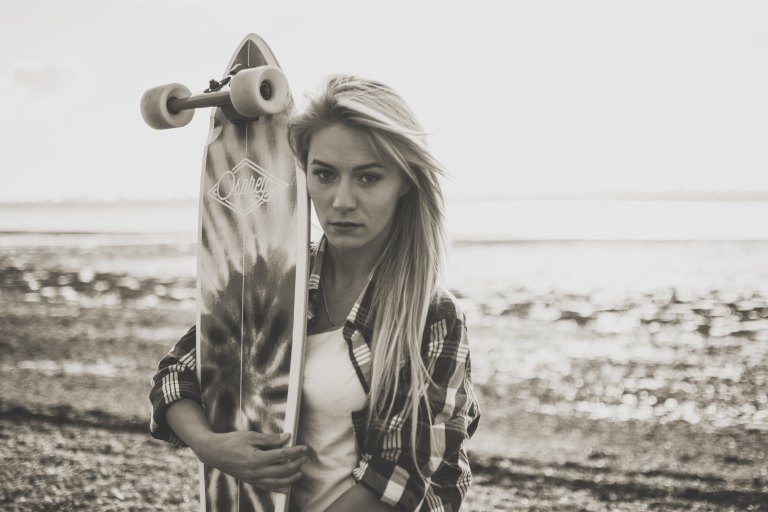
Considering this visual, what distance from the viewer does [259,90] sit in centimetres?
187

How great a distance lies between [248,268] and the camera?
2.21 metres

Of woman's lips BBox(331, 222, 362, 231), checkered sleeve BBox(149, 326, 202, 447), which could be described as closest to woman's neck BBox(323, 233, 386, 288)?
woman's lips BBox(331, 222, 362, 231)

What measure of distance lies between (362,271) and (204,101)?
74cm

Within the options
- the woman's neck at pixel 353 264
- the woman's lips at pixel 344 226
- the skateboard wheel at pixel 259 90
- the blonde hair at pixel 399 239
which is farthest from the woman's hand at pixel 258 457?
the skateboard wheel at pixel 259 90

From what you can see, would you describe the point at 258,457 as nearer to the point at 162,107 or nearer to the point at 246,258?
the point at 246,258

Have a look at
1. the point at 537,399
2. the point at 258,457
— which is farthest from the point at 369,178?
the point at 537,399

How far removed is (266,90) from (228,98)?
212 millimetres

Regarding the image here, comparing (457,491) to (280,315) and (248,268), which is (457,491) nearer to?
(280,315)

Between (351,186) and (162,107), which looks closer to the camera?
(351,186)

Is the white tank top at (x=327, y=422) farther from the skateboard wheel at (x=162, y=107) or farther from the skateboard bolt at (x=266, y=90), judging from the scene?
the skateboard wheel at (x=162, y=107)

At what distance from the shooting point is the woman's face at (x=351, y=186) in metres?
1.74

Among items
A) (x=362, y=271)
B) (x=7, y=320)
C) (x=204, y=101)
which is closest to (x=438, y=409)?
(x=362, y=271)

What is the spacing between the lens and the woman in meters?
1.62

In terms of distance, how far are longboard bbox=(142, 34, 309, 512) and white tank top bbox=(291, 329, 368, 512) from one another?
10 centimetres
